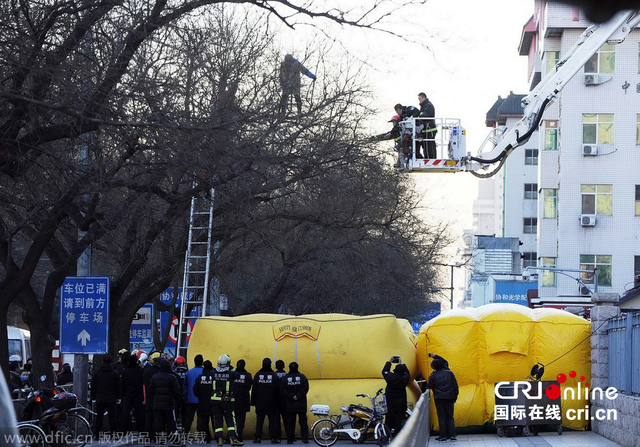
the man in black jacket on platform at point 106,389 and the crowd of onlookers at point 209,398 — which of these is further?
the man in black jacket on platform at point 106,389

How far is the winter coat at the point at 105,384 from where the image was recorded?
18312mm

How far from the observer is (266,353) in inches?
795

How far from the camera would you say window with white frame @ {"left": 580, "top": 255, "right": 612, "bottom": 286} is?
4812cm

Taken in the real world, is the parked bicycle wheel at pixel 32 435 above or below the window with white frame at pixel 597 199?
below

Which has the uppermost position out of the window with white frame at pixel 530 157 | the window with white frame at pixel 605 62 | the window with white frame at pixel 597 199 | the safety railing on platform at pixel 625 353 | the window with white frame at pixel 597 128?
the window with white frame at pixel 530 157

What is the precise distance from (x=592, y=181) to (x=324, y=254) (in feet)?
79.4

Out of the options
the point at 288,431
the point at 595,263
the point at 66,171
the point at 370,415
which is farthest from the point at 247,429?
the point at 595,263

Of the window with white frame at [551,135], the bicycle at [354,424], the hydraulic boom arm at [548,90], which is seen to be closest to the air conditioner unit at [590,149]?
the window with white frame at [551,135]

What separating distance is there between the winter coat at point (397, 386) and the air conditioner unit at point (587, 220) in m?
32.0

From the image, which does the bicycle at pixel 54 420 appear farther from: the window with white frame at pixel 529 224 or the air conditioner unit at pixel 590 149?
the window with white frame at pixel 529 224

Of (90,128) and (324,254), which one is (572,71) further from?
(90,128)

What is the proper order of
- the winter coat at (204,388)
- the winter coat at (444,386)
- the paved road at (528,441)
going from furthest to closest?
1. the winter coat at (204,388)
2. the winter coat at (444,386)
3. the paved road at (528,441)

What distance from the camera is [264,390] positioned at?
1886cm

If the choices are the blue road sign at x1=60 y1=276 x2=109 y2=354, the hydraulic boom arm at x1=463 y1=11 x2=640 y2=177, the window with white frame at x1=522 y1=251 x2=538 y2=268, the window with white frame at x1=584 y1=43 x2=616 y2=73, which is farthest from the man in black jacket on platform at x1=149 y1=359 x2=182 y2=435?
the window with white frame at x1=522 y1=251 x2=538 y2=268
